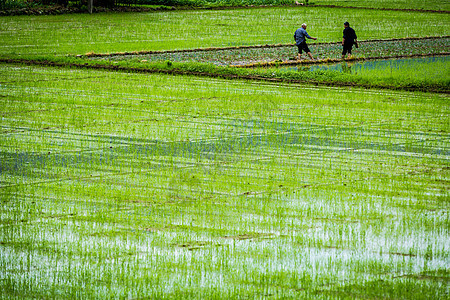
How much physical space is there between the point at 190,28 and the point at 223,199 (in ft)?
86.4

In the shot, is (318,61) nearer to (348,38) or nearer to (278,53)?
(348,38)

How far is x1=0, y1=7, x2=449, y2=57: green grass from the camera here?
25969mm

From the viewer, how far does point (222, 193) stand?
7.73m

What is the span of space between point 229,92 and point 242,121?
3.17 m

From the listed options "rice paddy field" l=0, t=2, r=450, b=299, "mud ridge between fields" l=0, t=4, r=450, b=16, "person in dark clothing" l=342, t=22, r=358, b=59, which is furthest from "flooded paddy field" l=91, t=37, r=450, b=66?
"mud ridge between fields" l=0, t=4, r=450, b=16

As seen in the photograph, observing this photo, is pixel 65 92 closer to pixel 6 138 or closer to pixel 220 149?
pixel 6 138

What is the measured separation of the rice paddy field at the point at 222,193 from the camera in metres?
5.48

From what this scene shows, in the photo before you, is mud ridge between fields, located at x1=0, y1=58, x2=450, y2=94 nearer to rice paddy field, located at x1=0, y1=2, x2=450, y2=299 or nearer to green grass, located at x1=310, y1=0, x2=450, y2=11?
rice paddy field, located at x1=0, y1=2, x2=450, y2=299

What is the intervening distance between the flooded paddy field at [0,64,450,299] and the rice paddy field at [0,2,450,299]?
21 millimetres

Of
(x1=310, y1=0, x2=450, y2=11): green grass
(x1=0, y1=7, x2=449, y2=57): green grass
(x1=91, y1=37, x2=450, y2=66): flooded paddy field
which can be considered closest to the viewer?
(x1=91, y1=37, x2=450, y2=66): flooded paddy field

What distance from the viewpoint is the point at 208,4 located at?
46156 millimetres

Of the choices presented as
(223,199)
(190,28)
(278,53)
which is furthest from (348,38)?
(223,199)

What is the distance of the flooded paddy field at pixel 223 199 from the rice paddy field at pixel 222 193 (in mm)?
21

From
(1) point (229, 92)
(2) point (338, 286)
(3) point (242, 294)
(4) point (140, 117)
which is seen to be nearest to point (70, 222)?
(3) point (242, 294)
